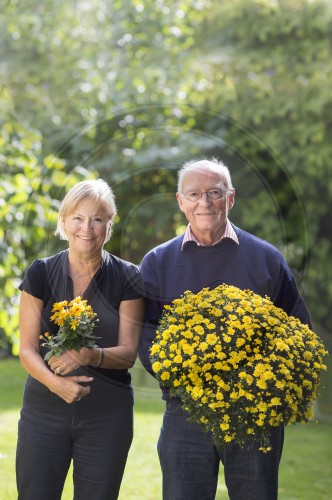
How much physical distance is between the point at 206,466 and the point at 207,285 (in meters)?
0.53

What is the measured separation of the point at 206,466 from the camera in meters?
2.17

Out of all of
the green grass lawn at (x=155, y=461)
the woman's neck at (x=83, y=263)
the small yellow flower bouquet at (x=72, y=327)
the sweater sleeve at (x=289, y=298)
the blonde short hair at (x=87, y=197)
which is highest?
the blonde short hair at (x=87, y=197)

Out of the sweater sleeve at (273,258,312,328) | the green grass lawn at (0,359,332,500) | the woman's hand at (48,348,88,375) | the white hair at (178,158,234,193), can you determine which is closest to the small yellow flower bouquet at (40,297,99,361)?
the woman's hand at (48,348,88,375)

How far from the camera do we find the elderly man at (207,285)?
2.16m

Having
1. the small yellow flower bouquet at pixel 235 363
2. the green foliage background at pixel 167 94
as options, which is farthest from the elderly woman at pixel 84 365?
the green foliage background at pixel 167 94

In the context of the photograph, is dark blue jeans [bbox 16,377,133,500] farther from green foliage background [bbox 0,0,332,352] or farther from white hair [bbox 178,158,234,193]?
green foliage background [bbox 0,0,332,352]

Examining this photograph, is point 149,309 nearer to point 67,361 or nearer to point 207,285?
point 207,285

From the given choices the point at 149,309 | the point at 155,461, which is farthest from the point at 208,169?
the point at 155,461

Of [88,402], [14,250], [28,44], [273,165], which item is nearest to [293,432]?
[273,165]

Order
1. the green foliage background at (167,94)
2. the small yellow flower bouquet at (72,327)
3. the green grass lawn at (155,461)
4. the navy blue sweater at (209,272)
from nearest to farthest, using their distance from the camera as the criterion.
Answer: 1. the small yellow flower bouquet at (72,327)
2. the navy blue sweater at (209,272)
3. the green grass lawn at (155,461)
4. the green foliage background at (167,94)

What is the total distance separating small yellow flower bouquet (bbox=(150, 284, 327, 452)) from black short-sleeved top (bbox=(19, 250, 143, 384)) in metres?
0.16

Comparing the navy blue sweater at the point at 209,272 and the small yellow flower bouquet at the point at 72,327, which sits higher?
the navy blue sweater at the point at 209,272

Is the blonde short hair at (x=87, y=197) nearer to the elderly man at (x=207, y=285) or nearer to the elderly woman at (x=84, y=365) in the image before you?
the elderly woman at (x=84, y=365)

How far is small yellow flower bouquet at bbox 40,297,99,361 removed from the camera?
6.98 feet
